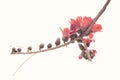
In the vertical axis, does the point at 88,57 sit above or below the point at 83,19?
below

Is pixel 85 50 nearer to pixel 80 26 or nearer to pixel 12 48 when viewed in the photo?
pixel 80 26

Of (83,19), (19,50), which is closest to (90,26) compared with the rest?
(83,19)

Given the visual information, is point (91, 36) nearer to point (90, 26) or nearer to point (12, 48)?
point (90, 26)

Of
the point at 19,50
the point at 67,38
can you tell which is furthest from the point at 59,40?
the point at 19,50

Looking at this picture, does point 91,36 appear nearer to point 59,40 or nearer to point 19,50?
point 59,40

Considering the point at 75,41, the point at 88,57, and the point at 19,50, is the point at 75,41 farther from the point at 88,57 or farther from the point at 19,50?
the point at 19,50

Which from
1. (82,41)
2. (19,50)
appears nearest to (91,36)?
(82,41)
